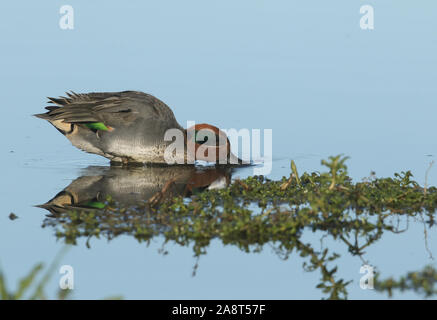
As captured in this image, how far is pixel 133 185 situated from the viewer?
32.9ft

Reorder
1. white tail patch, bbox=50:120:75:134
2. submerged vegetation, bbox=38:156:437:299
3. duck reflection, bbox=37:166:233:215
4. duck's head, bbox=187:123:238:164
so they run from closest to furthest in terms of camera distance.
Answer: submerged vegetation, bbox=38:156:437:299
duck reflection, bbox=37:166:233:215
white tail patch, bbox=50:120:75:134
duck's head, bbox=187:123:238:164

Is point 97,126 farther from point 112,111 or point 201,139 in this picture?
point 201,139

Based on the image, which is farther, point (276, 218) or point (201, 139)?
point (201, 139)

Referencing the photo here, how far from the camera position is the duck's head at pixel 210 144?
38.8 ft

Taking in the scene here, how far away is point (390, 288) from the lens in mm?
6379

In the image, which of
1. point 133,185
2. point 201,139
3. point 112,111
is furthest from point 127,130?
point 133,185

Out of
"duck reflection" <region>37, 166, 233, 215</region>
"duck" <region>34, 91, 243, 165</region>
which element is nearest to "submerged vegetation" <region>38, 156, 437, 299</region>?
"duck reflection" <region>37, 166, 233, 215</region>

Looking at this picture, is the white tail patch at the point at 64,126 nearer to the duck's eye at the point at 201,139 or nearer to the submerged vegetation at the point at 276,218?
the duck's eye at the point at 201,139

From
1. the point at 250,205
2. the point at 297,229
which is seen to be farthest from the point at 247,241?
the point at 250,205

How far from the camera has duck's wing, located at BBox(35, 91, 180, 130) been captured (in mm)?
11406

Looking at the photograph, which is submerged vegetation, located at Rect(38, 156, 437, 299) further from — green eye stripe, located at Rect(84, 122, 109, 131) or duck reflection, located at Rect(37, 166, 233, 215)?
green eye stripe, located at Rect(84, 122, 109, 131)

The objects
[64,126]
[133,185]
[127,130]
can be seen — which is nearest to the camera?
[133,185]

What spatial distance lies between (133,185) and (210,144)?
7.23 feet
